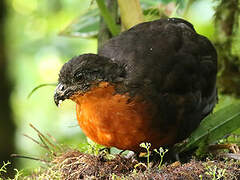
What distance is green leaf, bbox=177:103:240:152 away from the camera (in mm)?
2598

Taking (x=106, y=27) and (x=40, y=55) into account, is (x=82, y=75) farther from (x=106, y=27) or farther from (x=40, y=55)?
(x=40, y=55)

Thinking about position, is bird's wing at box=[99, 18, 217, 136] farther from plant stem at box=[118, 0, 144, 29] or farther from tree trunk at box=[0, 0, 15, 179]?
tree trunk at box=[0, 0, 15, 179]

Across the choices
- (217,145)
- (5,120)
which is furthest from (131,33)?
(5,120)

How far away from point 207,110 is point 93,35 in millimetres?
1235

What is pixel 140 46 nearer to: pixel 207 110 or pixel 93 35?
pixel 207 110

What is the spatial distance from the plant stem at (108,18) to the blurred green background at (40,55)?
191cm

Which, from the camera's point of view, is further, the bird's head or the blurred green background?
the blurred green background

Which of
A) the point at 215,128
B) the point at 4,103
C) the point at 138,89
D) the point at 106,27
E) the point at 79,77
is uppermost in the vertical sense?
the point at 106,27

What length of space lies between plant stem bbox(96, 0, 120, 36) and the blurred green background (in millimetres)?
1908

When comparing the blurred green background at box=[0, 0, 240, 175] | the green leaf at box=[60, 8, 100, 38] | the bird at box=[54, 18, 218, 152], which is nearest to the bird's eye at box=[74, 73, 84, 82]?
the bird at box=[54, 18, 218, 152]

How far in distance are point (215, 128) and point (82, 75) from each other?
0.95 m

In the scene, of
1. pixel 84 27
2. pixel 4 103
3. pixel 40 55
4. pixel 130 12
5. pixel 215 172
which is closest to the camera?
pixel 215 172

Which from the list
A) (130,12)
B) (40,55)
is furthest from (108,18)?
(40,55)

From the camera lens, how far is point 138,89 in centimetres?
234
